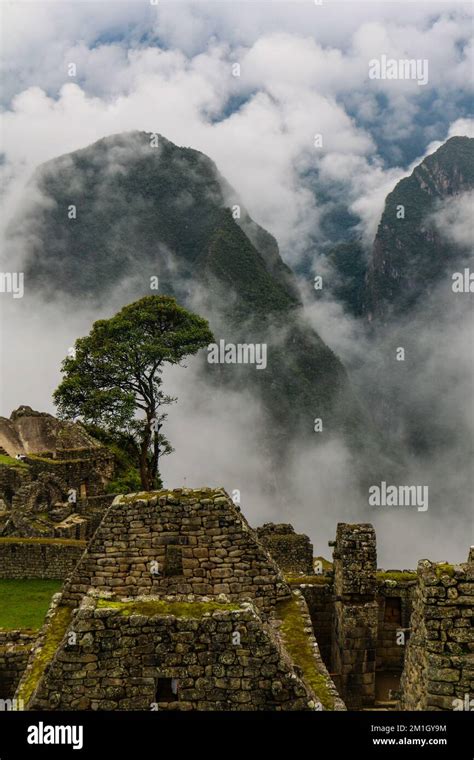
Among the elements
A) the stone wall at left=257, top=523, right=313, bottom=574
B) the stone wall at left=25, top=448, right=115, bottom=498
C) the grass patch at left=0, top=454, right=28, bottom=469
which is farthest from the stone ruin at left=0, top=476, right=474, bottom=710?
the grass patch at left=0, top=454, right=28, bottom=469

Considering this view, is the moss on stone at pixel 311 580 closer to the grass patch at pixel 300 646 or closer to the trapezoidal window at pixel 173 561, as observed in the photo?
the grass patch at pixel 300 646

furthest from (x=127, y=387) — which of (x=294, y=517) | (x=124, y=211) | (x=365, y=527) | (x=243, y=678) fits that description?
(x=124, y=211)

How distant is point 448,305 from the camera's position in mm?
117375

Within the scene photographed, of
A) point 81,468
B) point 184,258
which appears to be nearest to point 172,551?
point 81,468

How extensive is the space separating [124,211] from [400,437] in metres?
64.4

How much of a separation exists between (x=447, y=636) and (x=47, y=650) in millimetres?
3384

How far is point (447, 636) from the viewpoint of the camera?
4.32m

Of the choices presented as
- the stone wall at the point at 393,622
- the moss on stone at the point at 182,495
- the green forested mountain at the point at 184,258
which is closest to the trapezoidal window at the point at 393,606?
the stone wall at the point at 393,622

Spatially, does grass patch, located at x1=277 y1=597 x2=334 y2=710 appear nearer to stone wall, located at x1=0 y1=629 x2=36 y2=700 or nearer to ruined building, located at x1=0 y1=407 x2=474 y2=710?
ruined building, located at x1=0 y1=407 x2=474 y2=710

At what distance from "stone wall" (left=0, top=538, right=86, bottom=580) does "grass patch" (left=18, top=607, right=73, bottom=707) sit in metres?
11.7

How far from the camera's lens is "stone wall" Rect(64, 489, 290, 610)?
6031 mm

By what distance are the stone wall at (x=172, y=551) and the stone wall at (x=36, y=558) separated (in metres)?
11.7

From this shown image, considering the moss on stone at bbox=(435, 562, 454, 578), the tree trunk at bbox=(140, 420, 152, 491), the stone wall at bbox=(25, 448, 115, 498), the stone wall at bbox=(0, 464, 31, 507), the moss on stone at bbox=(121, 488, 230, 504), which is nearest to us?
the moss on stone at bbox=(435, 562, 454, 578)
